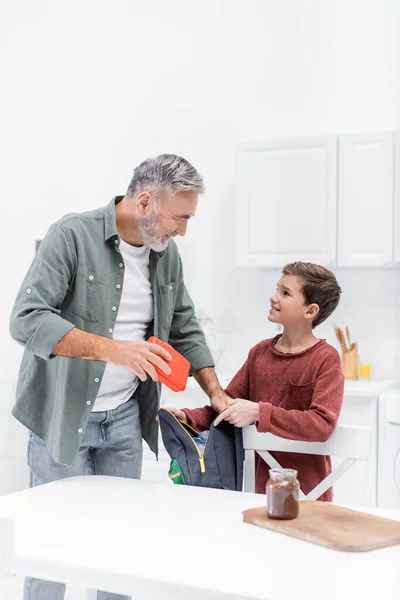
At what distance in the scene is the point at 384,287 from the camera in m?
4.22

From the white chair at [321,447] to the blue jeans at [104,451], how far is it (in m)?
0.34

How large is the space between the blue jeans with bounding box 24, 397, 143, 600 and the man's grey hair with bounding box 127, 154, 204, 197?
0.65m

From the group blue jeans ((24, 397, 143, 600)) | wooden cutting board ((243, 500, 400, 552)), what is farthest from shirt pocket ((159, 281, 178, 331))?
wooden cutting board ((243, 500, 400, 552))

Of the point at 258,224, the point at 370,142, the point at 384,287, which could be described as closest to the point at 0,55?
the point at 258,224

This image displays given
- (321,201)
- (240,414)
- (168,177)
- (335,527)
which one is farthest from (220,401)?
(321,201)

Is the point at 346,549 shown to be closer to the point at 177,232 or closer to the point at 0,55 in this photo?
the point at 177,232

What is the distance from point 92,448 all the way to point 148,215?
0.72 m

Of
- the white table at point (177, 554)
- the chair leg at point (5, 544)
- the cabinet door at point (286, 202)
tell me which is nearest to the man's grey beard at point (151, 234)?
the white table at point (177, 554)

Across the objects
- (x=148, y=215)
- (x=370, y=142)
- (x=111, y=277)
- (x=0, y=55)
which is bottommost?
(x=111, y=277)

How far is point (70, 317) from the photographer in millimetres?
2301

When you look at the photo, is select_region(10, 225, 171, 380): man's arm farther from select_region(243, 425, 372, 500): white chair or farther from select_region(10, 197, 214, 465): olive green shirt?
select_region(243, 425, 372, 500): white chair

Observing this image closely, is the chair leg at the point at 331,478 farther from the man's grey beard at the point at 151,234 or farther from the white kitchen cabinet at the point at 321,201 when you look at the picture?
the white kitchen cabinet at the point at 321,201

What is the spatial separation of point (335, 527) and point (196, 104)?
138 inches

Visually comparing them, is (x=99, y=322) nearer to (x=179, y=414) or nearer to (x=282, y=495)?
(x=179, y=414)
